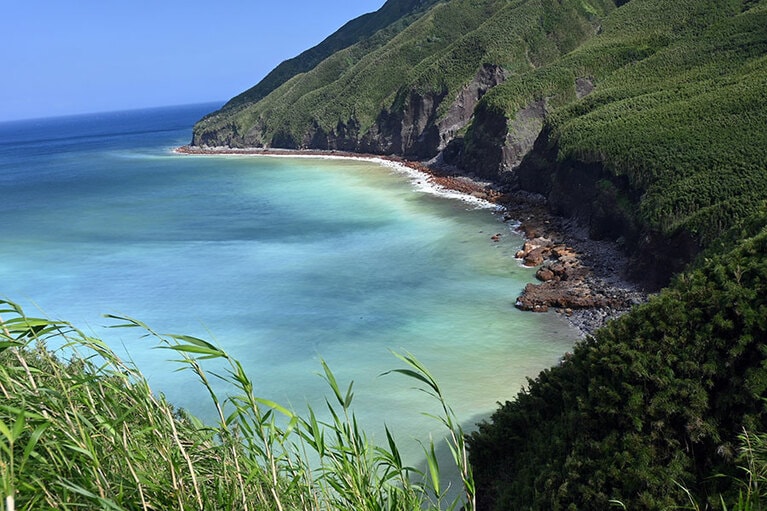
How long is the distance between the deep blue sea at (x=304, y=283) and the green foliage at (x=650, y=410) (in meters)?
4.25

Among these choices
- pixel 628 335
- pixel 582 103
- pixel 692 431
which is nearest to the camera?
pixel 692 431

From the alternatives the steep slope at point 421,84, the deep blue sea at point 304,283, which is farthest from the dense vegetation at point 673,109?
the steep slope at point 421,84

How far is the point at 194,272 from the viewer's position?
4234 centimetres

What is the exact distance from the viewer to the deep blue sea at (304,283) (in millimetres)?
25344

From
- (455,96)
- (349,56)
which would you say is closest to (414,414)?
(455,96)

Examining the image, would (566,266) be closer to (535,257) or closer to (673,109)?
(535,257)

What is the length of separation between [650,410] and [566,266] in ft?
75.5

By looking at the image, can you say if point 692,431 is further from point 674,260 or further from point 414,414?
point 674,260

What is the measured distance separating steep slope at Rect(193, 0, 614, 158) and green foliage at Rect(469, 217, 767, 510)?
69117 millimetres

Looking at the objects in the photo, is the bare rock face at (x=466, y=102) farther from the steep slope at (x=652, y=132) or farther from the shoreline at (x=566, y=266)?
the shoreline at (x=566, y=266)

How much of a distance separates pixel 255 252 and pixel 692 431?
1525 inches

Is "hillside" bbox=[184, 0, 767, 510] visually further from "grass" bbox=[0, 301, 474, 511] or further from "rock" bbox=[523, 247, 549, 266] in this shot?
"rock" bbox=[523, 247, 549, 266]

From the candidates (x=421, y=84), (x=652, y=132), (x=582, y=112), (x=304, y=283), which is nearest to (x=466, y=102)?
(x=421, y=84)

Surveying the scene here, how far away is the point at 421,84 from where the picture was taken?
3573 inches
